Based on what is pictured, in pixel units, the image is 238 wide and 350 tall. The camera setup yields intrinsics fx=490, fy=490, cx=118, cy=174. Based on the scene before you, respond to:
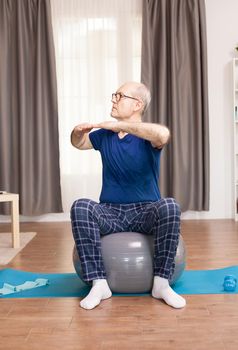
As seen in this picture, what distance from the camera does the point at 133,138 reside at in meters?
2.41

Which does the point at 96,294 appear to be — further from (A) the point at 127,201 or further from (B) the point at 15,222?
(B) the point at 15,222

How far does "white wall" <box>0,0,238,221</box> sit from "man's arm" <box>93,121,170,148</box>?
9.29 ft

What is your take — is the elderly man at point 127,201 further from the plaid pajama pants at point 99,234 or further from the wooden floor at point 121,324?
the wooden floor at point 121,324

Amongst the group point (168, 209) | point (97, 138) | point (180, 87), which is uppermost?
point (180, 87)

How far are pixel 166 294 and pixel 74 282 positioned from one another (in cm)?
59

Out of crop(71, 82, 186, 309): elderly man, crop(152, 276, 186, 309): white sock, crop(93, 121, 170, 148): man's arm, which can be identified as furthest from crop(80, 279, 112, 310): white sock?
crop(93, 121, 170, 148): man's arm

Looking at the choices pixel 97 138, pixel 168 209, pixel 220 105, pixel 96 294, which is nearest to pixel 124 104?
pixel 97 138

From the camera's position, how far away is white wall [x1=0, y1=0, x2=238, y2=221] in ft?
16.0

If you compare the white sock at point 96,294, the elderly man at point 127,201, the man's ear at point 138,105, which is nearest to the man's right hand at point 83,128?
the elderly man at point 127,201

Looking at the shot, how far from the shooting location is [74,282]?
2.57 meters

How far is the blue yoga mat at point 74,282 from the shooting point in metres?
2.36

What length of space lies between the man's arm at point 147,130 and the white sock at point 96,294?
2.25 ft

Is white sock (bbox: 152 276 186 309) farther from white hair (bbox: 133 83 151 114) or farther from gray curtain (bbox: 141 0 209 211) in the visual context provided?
gray curtain (bbox: 141 0 209 211)

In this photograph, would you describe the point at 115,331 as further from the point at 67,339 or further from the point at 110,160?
the point at 110,160
